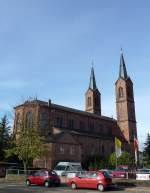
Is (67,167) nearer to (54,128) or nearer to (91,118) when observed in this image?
(54,128)

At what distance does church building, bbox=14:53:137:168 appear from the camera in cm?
5947

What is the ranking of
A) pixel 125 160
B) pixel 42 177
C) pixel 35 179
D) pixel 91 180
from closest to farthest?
pixel 91 180 < pixel 42 177 < pixel 35 179 < pixel 125 160

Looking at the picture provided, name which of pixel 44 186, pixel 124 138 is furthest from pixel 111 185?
pixel 124 138

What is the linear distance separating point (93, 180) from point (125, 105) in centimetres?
6658

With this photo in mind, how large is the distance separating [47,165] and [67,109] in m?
24.2

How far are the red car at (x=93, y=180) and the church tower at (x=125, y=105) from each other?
6389 cm

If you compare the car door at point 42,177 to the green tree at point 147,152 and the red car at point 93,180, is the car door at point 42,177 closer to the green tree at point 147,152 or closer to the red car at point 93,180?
the red car at point 93,180

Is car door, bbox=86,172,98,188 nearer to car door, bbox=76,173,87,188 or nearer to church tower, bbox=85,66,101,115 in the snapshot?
car door, bbox=76,173,87,188

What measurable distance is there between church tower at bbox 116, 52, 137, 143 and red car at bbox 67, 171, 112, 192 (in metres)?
63.9

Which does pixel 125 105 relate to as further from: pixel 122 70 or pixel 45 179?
pixel 45 179

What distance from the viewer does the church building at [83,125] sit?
5947 cm

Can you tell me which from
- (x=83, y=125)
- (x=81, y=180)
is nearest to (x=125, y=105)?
(x=83, y=125)

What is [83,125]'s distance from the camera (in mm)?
82812

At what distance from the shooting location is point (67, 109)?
79.2 metres
